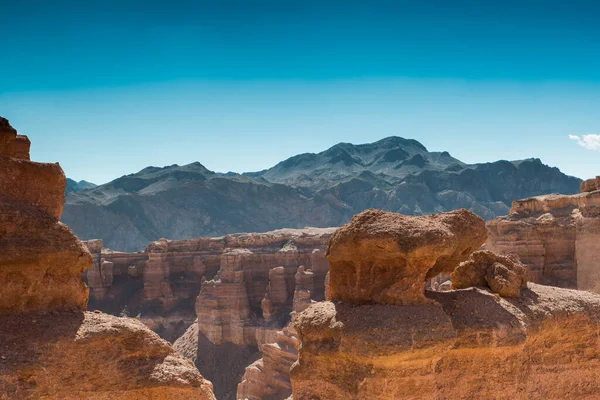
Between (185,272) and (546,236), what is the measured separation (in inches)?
1108

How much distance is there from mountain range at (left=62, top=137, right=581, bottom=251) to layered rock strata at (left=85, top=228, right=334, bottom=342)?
5065 centimetres

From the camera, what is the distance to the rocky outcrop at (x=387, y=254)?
27.1ft

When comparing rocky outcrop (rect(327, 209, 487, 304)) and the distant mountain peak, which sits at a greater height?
the distant mountain peak

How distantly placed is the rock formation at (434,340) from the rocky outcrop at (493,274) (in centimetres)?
20

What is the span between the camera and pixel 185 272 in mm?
43312

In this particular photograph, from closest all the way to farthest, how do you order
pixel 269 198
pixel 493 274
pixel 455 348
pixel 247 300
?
pixel 455 348 < pixel 493 274 < pixel 247 300 < pixel 269 198

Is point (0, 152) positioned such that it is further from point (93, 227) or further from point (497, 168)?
point (497, 168)

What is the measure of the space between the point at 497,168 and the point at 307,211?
39.2 m

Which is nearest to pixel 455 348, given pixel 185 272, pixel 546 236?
pixel 546 236

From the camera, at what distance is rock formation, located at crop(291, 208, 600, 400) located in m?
7.83

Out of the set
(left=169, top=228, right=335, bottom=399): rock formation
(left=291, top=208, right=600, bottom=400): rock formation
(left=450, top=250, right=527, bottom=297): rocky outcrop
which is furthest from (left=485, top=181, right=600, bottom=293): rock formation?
(left=169, top=228, right=335, bottom=399): rock formation

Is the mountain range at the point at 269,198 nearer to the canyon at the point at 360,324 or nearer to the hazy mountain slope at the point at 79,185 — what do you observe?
the hazy mountain slope at the point at 79,185

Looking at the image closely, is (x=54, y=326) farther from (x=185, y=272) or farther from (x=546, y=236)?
(x=185, y=272)

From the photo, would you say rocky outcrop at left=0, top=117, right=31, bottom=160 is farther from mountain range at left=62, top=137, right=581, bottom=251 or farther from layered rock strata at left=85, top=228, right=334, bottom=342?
mountain range at left=62, top=137, right=581, bottom=251
